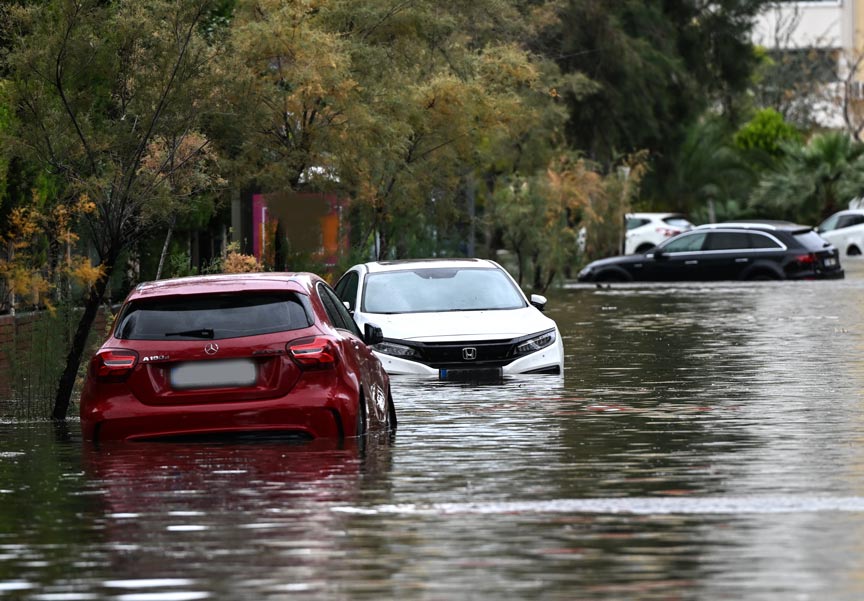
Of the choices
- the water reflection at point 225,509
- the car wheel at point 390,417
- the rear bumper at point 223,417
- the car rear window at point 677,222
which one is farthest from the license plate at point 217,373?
the car rear window at point 677,222

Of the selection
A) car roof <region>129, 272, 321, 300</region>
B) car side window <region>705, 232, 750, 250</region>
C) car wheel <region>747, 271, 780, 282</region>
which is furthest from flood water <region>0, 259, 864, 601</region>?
car side window <region>705, 232, 750, 250</region>

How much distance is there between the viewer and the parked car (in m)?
48.6

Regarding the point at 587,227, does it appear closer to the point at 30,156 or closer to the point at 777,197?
the point at 777,197

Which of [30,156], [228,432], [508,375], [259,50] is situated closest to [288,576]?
[228,432]

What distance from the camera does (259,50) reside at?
90.1 feet

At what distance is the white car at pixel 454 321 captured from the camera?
19.9 meters

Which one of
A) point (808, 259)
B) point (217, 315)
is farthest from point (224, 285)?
point (808, 259)

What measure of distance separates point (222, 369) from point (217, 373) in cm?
4

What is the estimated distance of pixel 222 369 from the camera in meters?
13.9

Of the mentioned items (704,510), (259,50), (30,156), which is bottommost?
(704,510)

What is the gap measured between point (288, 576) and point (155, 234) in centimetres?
1936

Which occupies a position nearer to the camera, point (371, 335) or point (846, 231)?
point (371, 335)

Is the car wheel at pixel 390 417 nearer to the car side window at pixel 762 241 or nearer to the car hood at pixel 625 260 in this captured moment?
the car side window at pixel 762 241

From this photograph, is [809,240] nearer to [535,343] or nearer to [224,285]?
[535,343]
